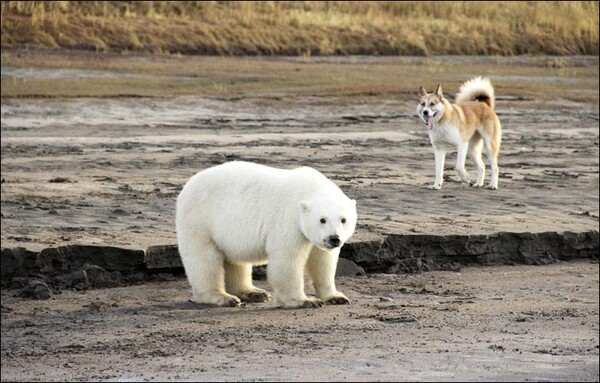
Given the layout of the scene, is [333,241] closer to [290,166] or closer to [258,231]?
[258,231]

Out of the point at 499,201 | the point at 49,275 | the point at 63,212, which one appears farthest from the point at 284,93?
the point at 49,275

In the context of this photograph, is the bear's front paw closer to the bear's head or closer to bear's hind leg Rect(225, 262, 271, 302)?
bear's hind leg Rect(225, 262, 271, 302)

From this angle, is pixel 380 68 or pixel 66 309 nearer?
pixel 66 309

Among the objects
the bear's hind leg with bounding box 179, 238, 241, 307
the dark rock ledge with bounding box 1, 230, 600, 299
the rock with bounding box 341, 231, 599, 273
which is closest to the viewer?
the bear's hind leg with bounding box 179, 238, 241, 307

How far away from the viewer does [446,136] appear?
50.6 feet

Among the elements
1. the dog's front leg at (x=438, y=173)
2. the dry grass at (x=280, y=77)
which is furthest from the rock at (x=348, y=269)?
the dry grass at (x=280, y=77)

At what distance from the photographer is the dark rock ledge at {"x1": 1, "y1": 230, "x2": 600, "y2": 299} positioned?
10.4 metres

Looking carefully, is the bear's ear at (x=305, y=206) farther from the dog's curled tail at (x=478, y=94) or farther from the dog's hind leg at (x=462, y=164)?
the dog's curled tail at (x=478, y=94)

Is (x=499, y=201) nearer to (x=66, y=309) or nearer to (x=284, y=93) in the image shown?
(x=66, y=309)

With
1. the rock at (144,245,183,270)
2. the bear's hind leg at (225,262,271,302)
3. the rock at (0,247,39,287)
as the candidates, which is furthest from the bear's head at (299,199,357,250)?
the rock at (0,247,39,287)

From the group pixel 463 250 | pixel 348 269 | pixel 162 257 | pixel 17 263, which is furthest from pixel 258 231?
pixel 463 250

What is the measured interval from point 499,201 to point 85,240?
465 cm

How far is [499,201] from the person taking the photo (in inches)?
557

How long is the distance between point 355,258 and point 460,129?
464cm
